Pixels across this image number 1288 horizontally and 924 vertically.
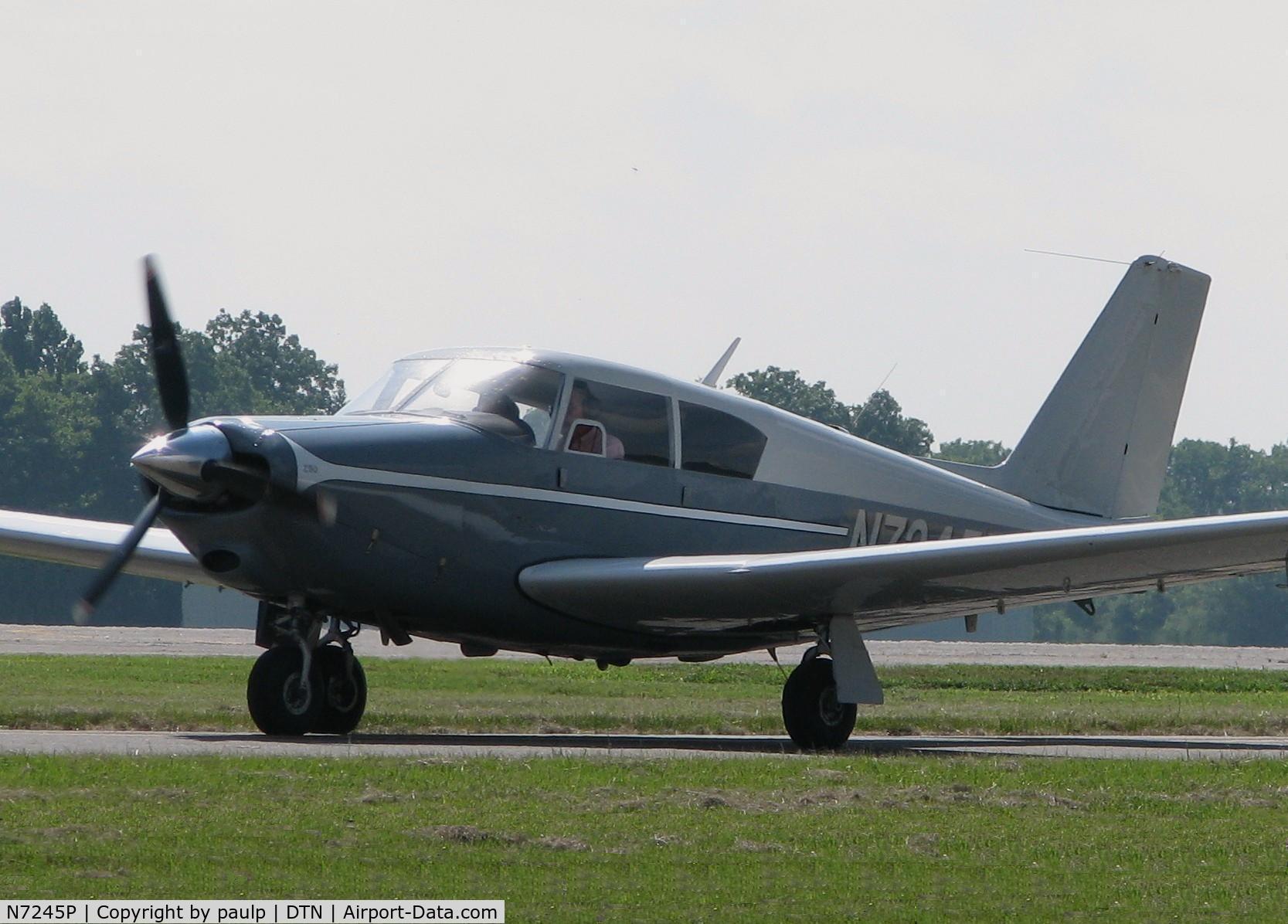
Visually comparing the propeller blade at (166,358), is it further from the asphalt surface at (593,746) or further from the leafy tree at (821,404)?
the leafy tree at (821,404)

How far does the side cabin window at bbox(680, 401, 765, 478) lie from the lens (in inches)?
597

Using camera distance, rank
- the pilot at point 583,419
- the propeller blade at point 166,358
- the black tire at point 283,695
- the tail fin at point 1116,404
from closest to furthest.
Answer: the propeller blade at point 166,358, the black tire at point 283,695, the pilot at point 583,419, the tail fin at point 1116,404

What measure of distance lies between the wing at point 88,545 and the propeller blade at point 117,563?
2.25 m

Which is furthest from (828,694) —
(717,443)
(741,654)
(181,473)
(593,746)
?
(741,654)

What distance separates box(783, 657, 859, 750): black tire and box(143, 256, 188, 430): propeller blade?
523cm

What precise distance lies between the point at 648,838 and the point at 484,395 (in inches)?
245

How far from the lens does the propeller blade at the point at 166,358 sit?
13406mm

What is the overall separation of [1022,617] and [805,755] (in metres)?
92.4

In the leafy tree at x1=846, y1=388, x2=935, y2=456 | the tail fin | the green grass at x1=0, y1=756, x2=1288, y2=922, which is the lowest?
the green grass at x1=0, y1=756, x2=1288, y2=922

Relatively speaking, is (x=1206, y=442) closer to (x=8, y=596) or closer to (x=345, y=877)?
(x=8, y=596)

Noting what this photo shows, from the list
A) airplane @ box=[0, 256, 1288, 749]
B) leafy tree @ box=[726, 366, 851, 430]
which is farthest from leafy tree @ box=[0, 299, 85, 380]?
airplane @ box=[0, 256, 1288, 749]

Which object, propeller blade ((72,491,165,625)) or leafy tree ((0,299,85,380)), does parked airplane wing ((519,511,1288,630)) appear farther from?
leafy tree ((0,299,85,380))

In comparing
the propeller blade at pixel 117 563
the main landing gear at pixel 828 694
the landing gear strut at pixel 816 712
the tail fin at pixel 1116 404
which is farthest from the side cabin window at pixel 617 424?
the tail fin at pixel 1116 404

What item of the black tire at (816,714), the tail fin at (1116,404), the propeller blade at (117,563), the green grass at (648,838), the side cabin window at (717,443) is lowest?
the green grass at (648,838)
